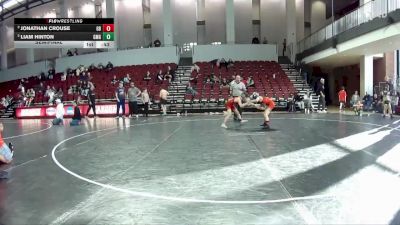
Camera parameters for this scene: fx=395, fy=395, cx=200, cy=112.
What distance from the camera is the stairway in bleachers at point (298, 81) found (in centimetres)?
2636

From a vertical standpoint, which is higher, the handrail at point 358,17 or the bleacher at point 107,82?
the handrail at point 358,17

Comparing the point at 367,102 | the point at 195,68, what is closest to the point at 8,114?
the point at 195,68

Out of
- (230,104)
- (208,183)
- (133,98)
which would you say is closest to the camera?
(208,183)

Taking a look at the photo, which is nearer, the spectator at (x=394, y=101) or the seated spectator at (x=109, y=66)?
the spectator at (x=394, y=101)

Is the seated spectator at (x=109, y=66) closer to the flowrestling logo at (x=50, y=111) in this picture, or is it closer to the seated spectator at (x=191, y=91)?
the flowrestling logo at (x=50, y=111)

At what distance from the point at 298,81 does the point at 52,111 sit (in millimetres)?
17389

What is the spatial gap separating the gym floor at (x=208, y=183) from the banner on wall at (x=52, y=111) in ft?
46.4

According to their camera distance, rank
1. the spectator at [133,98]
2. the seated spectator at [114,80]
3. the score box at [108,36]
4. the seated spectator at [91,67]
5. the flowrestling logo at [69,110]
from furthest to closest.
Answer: the seated spectator at [91,67] < the seated spectator at [114,80] < the flowrestling logo at [69,110] < the spectator at [133,98] < the score box at [108,36]

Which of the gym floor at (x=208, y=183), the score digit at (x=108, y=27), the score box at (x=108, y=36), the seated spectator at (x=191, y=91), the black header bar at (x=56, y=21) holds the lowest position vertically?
the gym floor at (x=208, y=183)

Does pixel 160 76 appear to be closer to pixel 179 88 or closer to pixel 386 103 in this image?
pixel 179 88

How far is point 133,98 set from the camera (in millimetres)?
21781

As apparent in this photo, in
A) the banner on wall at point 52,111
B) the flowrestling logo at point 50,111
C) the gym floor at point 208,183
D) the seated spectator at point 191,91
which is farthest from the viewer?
the seated spectator at point 191,91
